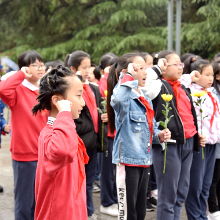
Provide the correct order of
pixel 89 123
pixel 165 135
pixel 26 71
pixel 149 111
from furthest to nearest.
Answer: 1. pixel 89 123
2. pixel 26 71
3. pixel 149 111
4. pixel 165 135

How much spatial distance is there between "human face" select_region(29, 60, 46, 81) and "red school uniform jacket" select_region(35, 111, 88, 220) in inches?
67.5

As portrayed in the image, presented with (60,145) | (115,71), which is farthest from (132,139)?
(60,145)

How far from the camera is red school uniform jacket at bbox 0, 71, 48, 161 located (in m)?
3.54

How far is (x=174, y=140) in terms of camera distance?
3398mm

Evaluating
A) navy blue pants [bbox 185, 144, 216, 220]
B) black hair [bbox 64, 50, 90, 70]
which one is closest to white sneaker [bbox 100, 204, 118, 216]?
navy blue pants [bbox 185, 144, 216, 220]

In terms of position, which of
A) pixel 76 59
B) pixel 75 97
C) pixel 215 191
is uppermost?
pixel 76 59

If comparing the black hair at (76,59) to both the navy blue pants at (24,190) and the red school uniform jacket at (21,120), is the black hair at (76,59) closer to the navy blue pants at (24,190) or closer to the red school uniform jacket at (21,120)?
the red school uniform jacket at (21,120)

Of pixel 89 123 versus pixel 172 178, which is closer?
pixel 172 178

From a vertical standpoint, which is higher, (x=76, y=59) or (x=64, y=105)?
(x=76, y=59)

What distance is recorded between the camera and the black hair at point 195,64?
4.19 metres

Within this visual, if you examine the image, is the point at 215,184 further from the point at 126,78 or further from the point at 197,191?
the point at 126,78

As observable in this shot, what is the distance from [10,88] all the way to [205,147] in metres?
2.41

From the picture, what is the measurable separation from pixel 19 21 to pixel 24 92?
12120 millimetres

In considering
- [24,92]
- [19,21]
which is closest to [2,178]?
[24,92]
